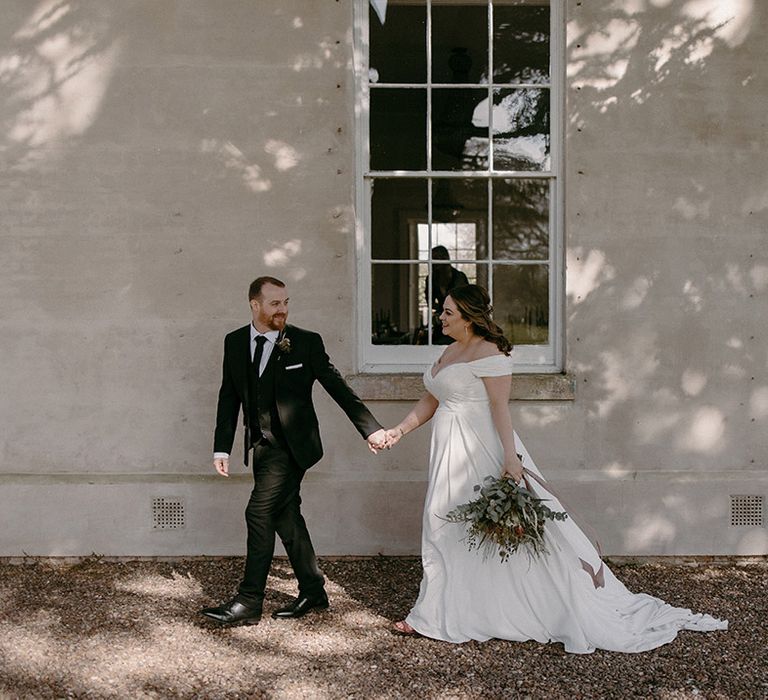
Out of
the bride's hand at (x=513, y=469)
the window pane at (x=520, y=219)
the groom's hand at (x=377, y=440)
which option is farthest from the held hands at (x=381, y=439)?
the window pane at (x=520, y=219)

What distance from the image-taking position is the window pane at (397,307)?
6.26 metres

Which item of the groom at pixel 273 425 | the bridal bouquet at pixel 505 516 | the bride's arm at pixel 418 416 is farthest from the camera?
the bride's arm at pixel 418 416

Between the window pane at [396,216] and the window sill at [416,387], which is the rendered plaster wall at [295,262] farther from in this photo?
the window pane at [396,216]

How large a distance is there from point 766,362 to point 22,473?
5.42m

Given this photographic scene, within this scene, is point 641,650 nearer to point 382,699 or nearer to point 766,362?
point 382,699

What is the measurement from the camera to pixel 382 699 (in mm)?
3977

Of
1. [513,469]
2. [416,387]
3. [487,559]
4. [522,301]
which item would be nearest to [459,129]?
[522,301]

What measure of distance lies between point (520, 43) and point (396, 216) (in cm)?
155

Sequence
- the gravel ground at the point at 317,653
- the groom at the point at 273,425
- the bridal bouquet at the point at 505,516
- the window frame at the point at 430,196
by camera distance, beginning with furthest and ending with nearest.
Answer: the window frame at the point at 430,196 < the groom at the point at 273,425 < the bridal bouquet at the point at 505,516 < the gravel ground at the point at 317,653

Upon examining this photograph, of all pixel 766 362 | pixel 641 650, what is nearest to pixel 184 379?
pixel 641 650

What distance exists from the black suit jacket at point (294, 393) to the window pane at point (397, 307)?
4.42 ft

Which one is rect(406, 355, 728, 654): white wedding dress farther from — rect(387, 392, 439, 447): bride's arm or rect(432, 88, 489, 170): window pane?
rect(432, 88, 489, 170): window pane

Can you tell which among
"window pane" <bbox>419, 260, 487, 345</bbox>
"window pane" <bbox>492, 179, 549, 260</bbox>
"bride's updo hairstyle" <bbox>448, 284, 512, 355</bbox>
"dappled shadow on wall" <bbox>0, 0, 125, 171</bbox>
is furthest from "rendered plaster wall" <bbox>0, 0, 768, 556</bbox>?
"bride's updo hairstyle" <bbox>448, 284, 512, 355</bbox>

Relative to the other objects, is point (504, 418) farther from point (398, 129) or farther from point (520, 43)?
point (520, 43)
